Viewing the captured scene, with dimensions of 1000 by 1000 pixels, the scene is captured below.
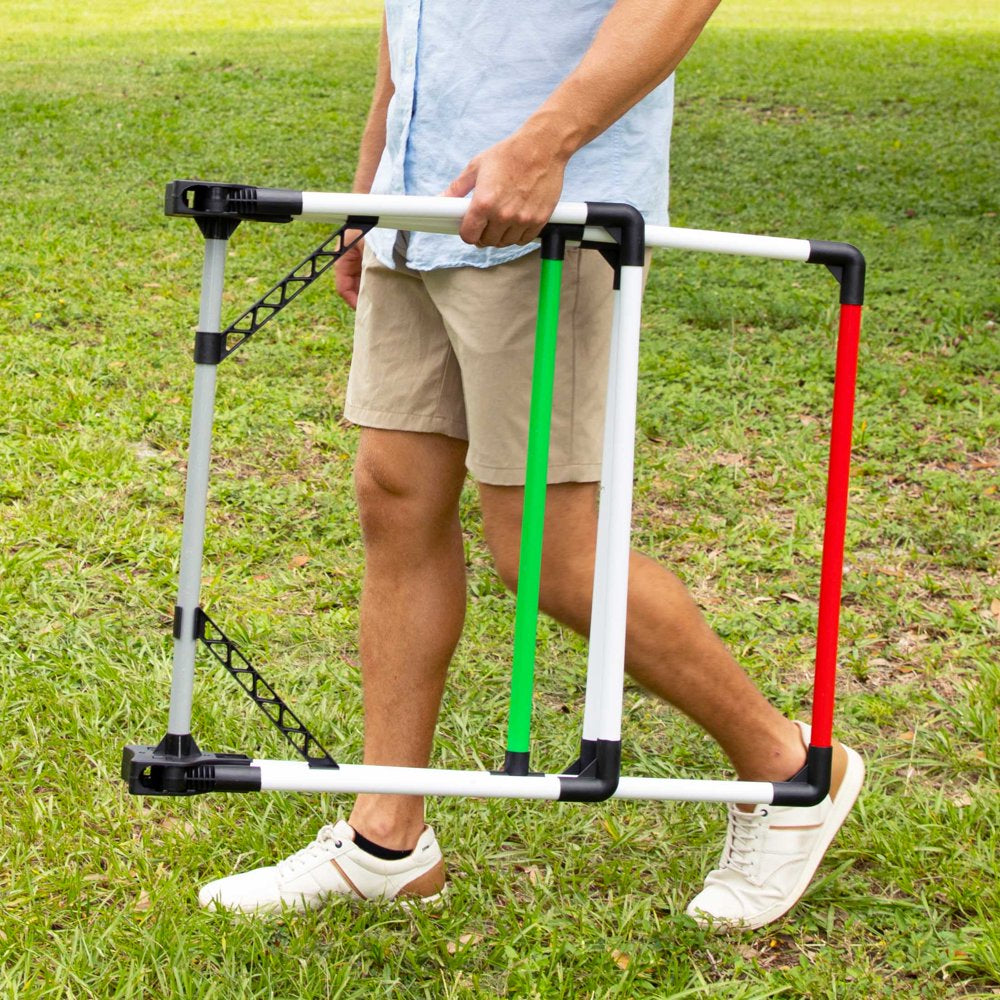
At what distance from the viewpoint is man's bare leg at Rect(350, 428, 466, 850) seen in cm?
233

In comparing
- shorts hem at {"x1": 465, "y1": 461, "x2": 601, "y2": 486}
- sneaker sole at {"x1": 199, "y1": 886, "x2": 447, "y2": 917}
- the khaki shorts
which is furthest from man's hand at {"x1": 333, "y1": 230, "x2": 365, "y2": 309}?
sneaker sole at {"x1": 199, "y1": 886, "x2": 447, "y2": 917}

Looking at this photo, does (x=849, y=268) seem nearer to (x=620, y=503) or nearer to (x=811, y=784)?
(x=620, y=503)

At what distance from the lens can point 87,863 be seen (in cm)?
244

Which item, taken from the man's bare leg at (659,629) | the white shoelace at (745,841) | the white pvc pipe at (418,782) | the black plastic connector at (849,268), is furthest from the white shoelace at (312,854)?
the black plastic connector at (849,268)

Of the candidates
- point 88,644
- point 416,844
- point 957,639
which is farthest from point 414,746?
point 957,639

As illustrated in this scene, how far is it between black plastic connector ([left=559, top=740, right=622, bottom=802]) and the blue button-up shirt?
29.1 inches

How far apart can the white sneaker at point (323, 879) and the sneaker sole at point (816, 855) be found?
20.4 inches

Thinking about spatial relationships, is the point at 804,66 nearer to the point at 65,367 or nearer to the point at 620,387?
the point at 65,367

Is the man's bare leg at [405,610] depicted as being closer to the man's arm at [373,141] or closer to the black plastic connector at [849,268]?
the man's arm at [373,141]

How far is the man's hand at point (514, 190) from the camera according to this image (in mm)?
1820

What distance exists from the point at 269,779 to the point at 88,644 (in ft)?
4.92

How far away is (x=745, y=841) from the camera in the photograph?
2.39m

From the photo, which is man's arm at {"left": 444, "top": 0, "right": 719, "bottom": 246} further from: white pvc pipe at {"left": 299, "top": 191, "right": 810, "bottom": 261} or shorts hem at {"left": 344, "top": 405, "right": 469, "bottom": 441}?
shorts hem at {"left": 344, "top": 405, "right": 469, "bottom": 441}

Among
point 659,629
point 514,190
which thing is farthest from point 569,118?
point 659,629
